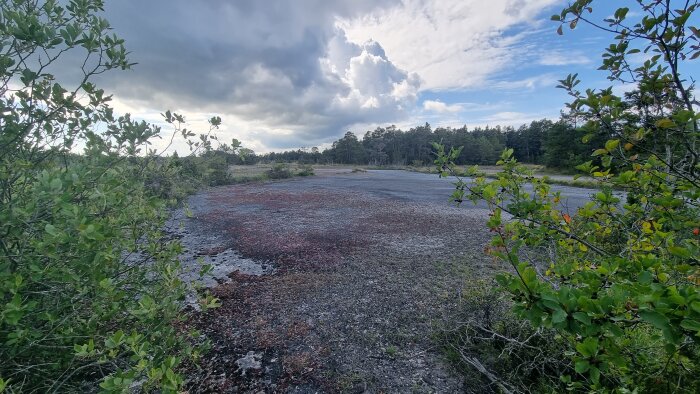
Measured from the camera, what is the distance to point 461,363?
421 cm

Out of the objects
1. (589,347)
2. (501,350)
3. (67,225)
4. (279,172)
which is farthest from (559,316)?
(279,172)

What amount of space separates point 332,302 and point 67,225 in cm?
500

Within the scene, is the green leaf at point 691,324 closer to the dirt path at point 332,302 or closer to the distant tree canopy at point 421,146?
the dirt path at point 332,302

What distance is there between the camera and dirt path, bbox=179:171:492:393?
164 inches

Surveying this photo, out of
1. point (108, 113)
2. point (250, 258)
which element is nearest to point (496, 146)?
point (250, 258)

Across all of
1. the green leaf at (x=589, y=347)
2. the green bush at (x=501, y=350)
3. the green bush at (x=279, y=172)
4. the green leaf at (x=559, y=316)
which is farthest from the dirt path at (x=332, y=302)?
the green bush at (x=279, y=172)

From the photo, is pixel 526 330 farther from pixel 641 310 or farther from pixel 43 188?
pixel 43 188

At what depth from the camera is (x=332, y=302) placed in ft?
20.8

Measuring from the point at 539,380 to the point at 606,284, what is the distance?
266cm

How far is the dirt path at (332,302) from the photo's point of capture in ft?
13.7

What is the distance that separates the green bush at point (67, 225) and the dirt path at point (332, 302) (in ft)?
6.92

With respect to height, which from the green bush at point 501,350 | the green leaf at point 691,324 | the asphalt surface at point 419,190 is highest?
the green leaf at point 691,324

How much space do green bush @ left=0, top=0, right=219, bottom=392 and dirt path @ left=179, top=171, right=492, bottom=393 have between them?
83.0 inches

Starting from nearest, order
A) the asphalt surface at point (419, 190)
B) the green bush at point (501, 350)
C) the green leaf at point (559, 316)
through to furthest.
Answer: the green leaf at point (559, 316)
the green bush at point (501, 350)
the asphalt surface at point (419, 190)
